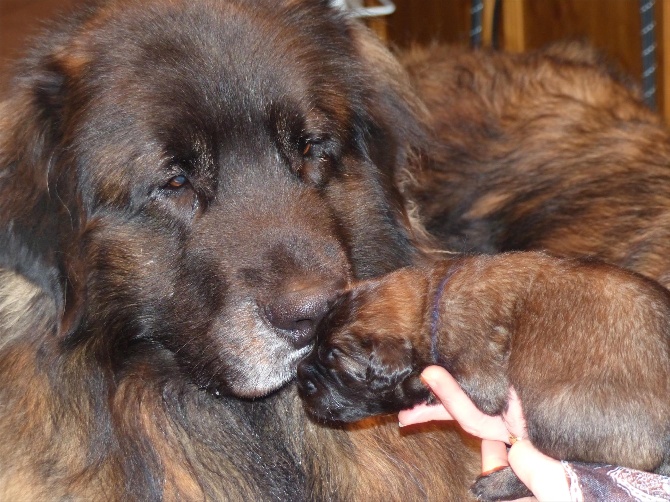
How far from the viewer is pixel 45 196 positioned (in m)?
2.48

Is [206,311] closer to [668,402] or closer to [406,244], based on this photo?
[406,244]

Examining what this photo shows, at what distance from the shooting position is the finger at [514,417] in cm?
242

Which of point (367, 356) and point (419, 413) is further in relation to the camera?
point (419, 413)

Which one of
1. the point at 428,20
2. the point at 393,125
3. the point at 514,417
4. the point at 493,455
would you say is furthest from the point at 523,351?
the point at 428,20

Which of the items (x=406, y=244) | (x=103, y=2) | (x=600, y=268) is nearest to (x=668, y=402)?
(x=600, y=268)

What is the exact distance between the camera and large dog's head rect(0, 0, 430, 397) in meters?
2.40

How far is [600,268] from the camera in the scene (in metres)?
2.50

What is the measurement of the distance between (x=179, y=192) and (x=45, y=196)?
34cm

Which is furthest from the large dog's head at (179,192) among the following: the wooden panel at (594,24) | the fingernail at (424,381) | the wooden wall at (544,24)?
the wooden panel at (594,24)

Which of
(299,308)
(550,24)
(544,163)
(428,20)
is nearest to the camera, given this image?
(299,308)

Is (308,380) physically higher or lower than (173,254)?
lower

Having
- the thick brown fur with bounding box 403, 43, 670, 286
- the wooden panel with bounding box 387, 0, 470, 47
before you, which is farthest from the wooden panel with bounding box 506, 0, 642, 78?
the thick brown fur with bounding box 403, 43, 670, 286

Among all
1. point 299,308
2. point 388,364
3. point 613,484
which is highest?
point 299,308

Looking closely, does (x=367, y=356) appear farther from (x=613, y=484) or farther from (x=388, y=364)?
(x=613, y=484)
